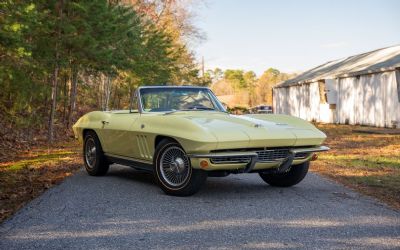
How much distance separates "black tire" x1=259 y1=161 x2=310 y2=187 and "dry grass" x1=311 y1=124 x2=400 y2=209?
0.91 m

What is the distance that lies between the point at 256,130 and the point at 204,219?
171 cm

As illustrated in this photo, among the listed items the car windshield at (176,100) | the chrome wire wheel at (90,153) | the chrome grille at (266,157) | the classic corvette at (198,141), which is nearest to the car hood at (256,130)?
the classic corvette at (198,141)

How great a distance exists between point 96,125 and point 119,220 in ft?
12.4

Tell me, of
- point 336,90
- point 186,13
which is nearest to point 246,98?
point 186,13

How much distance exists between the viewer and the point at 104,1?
17328 mm

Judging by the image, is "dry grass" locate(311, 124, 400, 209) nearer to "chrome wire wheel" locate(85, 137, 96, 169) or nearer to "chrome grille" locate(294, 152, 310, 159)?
"chrome grille" locate(294, 152, 310, 159)

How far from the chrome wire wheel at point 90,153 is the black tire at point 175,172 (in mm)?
2371

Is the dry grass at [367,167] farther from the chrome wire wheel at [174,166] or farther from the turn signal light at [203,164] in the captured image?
the chrome wire wheel at [174,166]

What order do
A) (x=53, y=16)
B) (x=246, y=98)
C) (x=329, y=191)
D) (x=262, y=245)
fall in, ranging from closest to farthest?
(x=262, y=245) < (x=329, y=191) < (x=53, y=16) < (x=246, y=98)

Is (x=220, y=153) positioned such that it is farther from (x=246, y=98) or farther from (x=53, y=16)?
(x=246, y=98)

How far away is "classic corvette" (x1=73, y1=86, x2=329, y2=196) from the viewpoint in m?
6.30

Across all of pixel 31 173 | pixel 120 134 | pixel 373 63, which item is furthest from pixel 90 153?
pixel 373 63

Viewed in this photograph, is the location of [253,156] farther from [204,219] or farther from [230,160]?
[204,219]

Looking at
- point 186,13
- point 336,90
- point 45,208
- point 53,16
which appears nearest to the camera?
point 45,208
